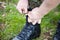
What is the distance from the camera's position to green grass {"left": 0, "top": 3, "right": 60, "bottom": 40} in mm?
2168

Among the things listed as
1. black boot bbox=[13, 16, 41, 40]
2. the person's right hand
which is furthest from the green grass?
the person's right hand

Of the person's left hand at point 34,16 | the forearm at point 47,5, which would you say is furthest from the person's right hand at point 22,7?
the forearm at point 47,5

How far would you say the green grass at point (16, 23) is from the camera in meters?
2.17

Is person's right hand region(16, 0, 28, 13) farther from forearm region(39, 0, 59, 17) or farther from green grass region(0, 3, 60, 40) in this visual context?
green grass region(0, 3, 60, 40)

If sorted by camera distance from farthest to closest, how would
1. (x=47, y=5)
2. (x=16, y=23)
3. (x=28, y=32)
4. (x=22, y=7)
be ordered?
1. (x=16, y=23)
2. (x=28, y=32)
3. (x=22, y=7)
4. (x=47, y=5)

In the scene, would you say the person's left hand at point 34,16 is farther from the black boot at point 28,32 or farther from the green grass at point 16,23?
the green grass at point 16,23

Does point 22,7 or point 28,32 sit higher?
point 22,7

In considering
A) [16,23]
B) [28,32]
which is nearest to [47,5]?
[28,32]

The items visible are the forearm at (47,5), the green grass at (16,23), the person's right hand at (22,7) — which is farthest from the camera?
the green grass at (16,23)

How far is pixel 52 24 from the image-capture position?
7.59 ft

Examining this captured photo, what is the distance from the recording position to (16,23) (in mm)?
2314

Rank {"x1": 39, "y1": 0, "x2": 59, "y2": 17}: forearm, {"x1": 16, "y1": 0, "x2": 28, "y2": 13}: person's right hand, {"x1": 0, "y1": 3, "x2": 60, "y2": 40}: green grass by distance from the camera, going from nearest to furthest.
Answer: {"x1": 39, "y1": 0, "x2": 59, "y2": 17}: forearm, {"x1": 16, "y1": 0, "x2": 28, "y2": 13}: person's right hand, {"x1": 0, "y1": 3, "x2": 60, "y2": 40}: green grass

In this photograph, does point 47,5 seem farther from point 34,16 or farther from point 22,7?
point 22,7

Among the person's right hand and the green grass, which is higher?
the person's right hand
